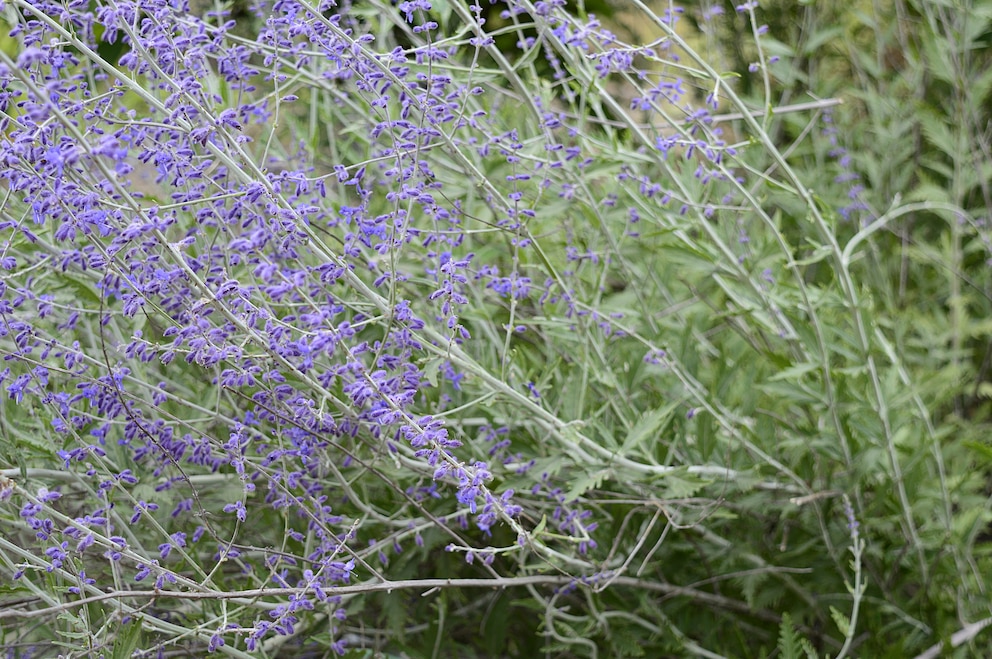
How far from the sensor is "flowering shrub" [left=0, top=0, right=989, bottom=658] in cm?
126

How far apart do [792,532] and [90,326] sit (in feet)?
5.16

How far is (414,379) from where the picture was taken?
1353mm

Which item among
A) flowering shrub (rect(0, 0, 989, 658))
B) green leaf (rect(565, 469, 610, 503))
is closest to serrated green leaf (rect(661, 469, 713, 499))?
flowering shrub (rect(0, 0, 989, 658))

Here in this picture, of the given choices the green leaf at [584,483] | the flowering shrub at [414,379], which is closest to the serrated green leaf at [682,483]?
the flowering shrub at [414,379]

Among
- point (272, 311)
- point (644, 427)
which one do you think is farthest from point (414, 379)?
point (644, 427)

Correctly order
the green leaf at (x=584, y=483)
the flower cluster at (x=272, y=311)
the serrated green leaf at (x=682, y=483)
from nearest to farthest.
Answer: the flower cluster at (x=272, y=311)
the green leaf at (x=584, y=483)
the serrated green leaf at (x=682, y=483)

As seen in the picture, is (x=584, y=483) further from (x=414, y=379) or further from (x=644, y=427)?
(x=414, y=379)

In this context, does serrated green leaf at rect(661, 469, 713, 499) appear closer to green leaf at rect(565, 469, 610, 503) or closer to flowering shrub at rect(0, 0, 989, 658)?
flowering shrub at rect(0, 0, 989, 658)

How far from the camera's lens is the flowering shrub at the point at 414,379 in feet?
4.15

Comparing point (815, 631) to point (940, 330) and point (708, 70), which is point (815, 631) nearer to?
point (940, 330)

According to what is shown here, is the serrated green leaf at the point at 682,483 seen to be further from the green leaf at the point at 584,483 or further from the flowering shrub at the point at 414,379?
the green leaf at the point at 584,483

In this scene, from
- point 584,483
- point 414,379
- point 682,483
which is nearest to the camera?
point 414,379

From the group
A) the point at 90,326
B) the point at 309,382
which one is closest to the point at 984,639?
the point at 309,382

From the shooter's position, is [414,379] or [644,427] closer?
[414,379]
